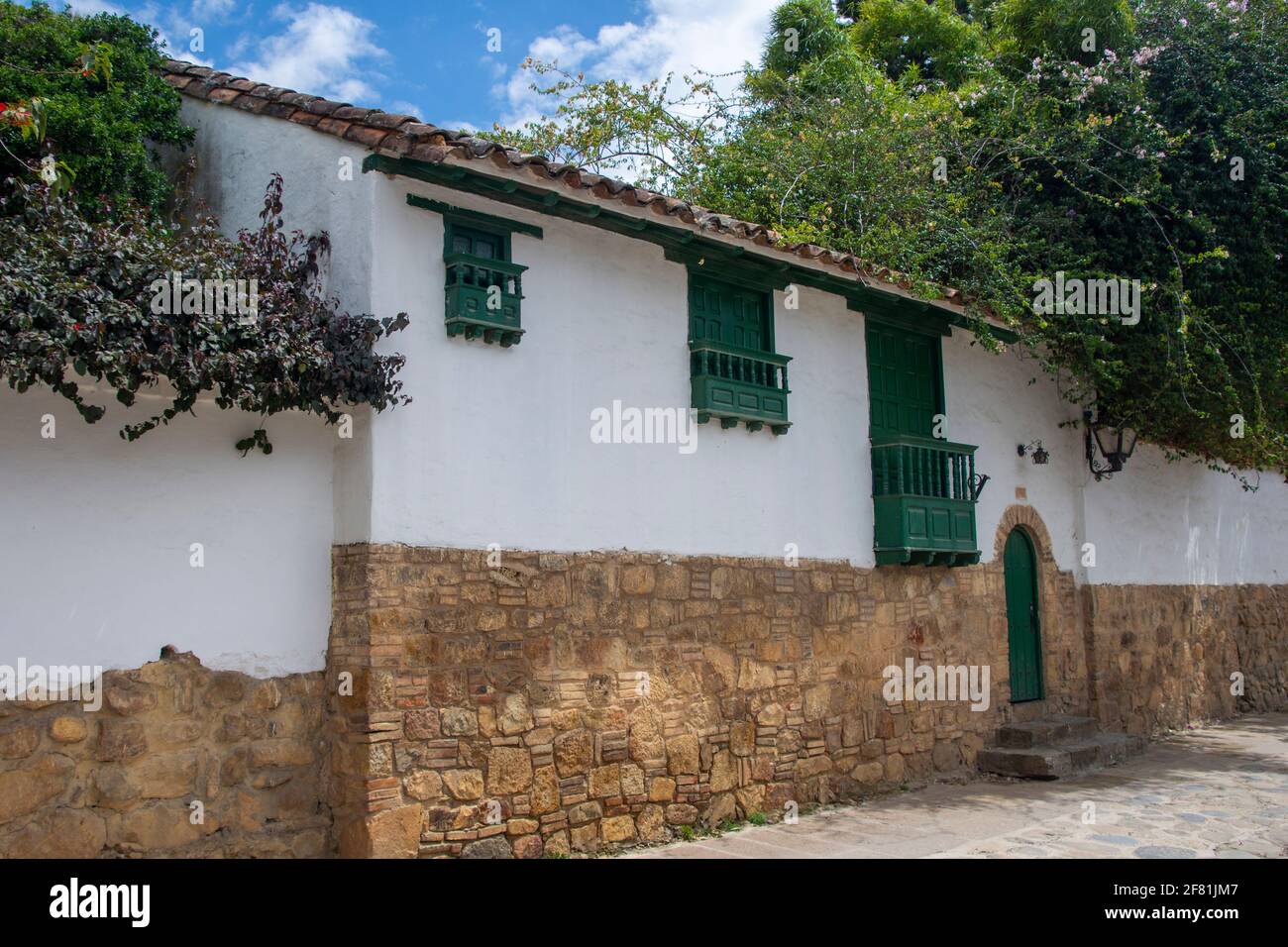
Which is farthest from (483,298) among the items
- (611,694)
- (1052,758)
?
(1052,758)

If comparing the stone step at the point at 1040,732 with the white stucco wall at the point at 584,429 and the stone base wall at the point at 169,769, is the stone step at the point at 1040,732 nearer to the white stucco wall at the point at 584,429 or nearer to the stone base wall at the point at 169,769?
the white stucco wall at the point at 584,429

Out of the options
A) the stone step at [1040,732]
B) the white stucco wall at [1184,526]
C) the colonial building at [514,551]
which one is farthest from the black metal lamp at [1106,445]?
the stone step at [1040,732]

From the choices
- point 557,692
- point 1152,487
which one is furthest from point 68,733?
point 1152,487

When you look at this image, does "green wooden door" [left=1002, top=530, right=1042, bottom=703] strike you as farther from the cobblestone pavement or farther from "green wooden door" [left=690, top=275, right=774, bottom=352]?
"green wooden door" [left=690, top=275, right=774, bottom=352]

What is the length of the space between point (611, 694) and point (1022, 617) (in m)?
5.89

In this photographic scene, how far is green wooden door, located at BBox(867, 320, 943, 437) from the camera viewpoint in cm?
1020

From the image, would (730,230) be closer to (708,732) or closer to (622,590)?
(622,590)

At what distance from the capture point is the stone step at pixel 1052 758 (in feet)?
33.8

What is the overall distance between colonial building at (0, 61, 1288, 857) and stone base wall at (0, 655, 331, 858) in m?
0.02

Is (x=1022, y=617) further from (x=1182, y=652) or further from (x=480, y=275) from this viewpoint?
(x=480, y=275)

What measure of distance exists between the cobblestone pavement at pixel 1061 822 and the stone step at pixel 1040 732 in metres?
0.46

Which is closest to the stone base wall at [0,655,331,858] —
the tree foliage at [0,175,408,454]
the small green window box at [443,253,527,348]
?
the tree foliage at [0,175,408,454]

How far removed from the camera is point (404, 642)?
6508 millimetres

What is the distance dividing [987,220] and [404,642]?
7542 millimetres
